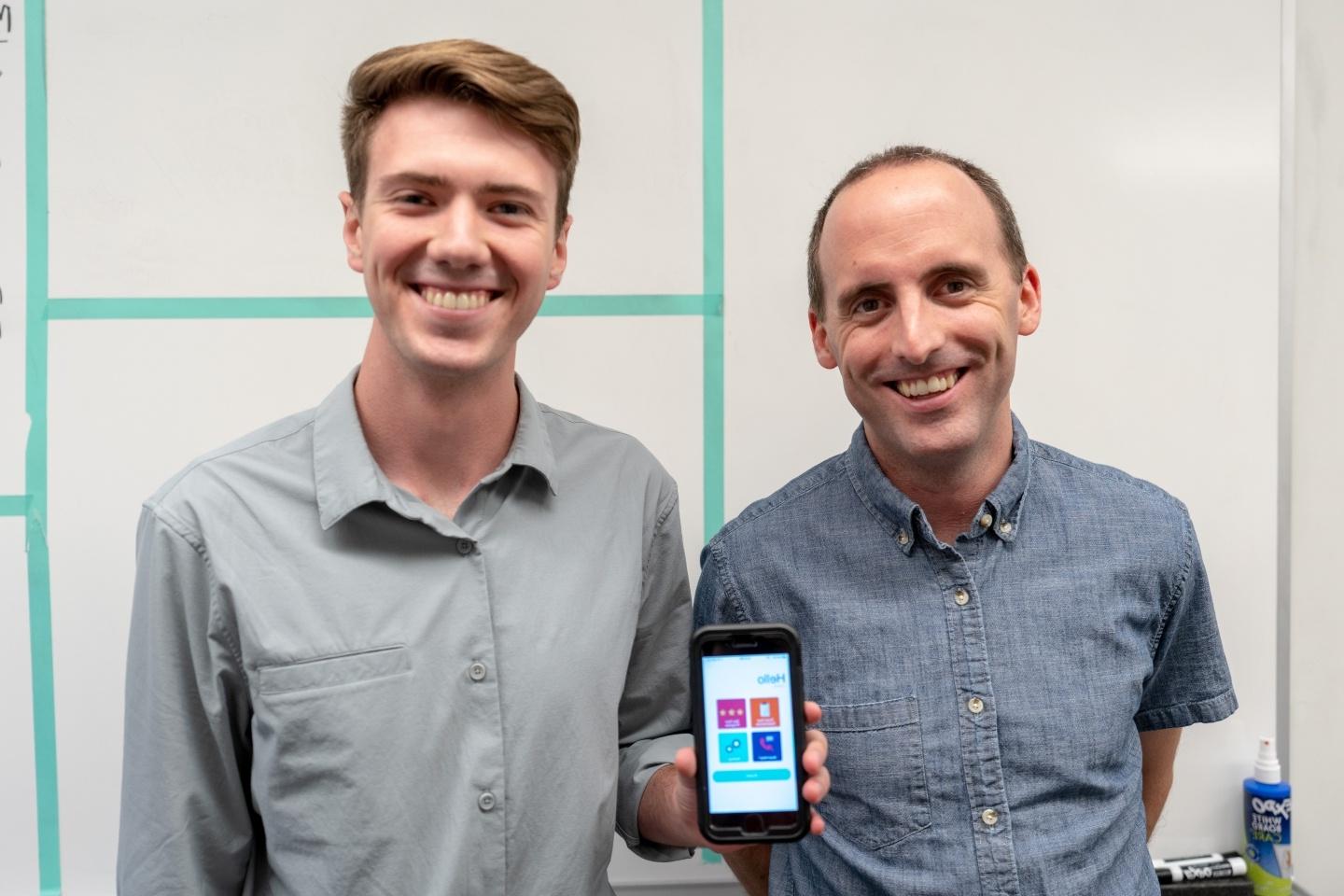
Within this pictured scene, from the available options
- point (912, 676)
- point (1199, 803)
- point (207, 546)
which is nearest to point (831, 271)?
point (912, 676)

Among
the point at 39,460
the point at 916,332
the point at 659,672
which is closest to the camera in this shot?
the point at 916,332

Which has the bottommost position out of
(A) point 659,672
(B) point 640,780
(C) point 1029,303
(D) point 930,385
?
(B) point 640,780

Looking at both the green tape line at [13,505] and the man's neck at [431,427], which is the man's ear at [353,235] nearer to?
the man's neck at [431,427]

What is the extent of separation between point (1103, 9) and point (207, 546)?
1379mm

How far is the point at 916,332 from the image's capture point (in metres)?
0.99

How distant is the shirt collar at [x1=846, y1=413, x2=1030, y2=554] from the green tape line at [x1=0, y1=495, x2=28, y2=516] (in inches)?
43.7

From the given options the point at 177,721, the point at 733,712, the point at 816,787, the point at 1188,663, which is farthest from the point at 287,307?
the point at 1188,663

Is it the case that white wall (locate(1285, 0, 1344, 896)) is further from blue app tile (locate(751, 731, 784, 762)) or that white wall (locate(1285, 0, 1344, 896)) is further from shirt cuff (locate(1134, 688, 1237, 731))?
blue app tile (locate(751, 731, 784, 762))

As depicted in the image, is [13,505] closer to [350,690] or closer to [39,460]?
[39,460]

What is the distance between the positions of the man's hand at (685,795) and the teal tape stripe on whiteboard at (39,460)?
2.79 ft

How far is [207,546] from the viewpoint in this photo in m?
0.91

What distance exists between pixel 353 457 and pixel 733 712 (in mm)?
459

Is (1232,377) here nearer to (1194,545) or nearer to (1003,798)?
(1194,545)

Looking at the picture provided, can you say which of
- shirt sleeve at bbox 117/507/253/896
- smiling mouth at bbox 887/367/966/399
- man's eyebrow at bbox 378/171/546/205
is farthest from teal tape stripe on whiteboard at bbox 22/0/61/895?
smiling mouth at bbox 887/367/966/399
